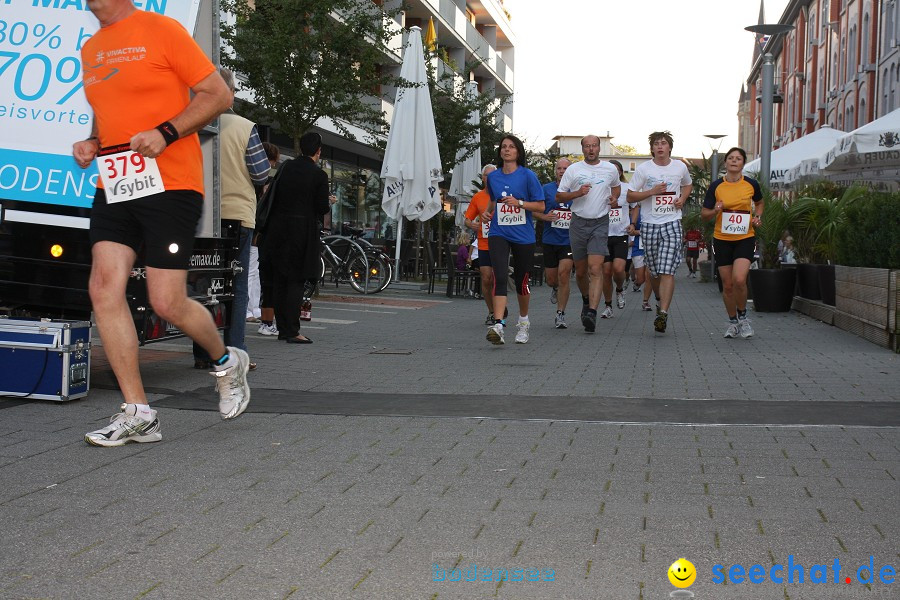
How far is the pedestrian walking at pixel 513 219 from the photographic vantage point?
1092 cm

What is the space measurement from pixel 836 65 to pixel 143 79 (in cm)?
5060

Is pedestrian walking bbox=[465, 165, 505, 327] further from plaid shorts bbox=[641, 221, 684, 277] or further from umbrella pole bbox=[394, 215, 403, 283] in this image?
umbrella pole bbox=[394, 215, 403, 283]

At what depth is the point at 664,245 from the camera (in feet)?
40.7

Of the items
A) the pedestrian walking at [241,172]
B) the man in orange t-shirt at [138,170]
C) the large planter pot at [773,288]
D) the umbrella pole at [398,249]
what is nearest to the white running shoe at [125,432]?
the man in orange t-shirt at [138,170]

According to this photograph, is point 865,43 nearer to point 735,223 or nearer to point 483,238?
point 735,223

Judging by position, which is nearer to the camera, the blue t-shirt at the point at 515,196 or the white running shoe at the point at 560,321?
the blue t-shirt at the point at 515,196

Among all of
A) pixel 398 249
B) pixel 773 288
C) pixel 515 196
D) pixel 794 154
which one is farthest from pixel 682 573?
pixel 794 154

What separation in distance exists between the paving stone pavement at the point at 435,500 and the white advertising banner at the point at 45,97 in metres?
1.34

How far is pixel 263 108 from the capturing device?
1875cm

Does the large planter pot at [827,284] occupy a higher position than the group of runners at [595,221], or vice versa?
the group of runners at [595,221]

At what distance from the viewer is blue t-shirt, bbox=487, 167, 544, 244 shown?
36.0 ft

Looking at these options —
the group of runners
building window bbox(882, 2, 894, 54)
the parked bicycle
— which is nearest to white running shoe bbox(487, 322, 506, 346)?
the group of runners

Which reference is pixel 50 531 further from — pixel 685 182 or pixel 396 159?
pixel 396 159

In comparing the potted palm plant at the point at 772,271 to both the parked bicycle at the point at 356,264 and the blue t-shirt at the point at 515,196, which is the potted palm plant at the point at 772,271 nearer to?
the blue t-shirt at the point at 515,196
